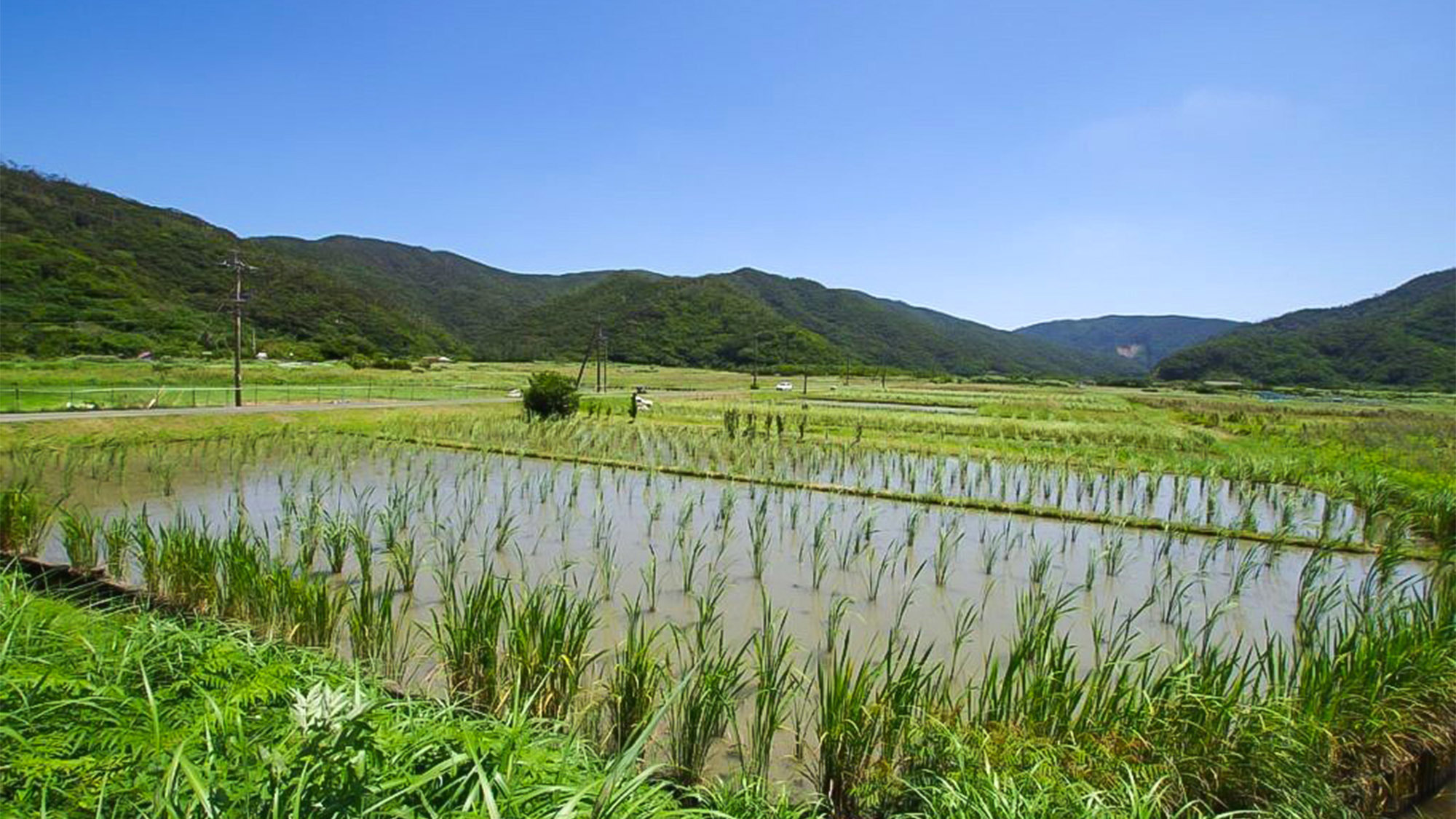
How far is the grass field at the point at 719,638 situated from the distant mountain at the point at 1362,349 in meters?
66.2

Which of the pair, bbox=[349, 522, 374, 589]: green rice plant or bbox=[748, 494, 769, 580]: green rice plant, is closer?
bbox=[349, 522, 374, 589]: green rice plant

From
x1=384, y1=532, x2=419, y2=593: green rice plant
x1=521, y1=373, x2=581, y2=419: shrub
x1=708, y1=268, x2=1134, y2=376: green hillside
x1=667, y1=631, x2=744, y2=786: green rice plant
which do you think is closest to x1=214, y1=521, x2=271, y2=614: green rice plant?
x1=384, y1=532, x2=419, y2=593: green rice plant

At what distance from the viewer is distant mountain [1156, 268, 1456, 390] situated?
62906 millimetres

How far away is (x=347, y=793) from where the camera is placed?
1.78 meters

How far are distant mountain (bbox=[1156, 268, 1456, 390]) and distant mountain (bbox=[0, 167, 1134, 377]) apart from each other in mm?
35369

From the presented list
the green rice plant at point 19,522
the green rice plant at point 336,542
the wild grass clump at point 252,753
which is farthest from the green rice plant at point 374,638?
the green rice plant at point 19,522

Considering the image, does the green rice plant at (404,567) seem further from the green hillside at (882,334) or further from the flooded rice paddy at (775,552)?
the green hillside at (882,334)

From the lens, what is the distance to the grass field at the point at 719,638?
226 cm

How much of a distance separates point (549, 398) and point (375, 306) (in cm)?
6465

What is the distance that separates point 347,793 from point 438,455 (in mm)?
15036

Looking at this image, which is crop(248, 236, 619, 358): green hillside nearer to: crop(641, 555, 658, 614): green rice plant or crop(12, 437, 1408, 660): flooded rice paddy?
crop(12, 437, 1408, 660): flooded rice paddy

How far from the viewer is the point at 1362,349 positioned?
232 feet

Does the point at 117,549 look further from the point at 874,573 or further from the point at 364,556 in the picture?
the point at 874,573

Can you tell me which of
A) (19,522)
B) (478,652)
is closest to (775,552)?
(478,652)
